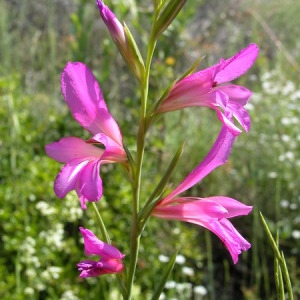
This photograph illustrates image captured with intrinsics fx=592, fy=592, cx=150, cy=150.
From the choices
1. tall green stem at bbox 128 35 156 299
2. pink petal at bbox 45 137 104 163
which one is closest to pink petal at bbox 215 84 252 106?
tall green stem at bbox 128 35 156 299

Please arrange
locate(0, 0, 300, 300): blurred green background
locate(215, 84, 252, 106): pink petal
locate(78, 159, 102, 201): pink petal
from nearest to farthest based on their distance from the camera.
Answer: locate(78, 159, 102, 201): pink petal → locate(215, 84, 252, 106): pink petal → locate(0, 0, 300, 300): blurred green background

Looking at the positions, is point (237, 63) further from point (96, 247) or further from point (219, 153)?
point (96, 247)

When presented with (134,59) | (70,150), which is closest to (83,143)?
(70,150)

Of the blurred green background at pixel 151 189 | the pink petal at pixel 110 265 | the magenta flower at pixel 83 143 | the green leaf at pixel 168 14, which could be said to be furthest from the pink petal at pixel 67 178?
the blurred green background at pixel 151 189

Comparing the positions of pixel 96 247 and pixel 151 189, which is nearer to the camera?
pixel 96 247

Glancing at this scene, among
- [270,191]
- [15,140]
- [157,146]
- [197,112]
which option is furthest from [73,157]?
[197,112]

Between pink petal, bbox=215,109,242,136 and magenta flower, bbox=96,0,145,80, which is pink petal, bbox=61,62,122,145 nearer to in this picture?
magenta flower, bbox=96,0,145,80
